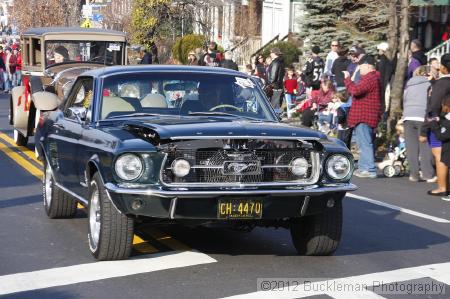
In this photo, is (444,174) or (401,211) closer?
(401,211)

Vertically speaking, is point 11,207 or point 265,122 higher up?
point 265,122

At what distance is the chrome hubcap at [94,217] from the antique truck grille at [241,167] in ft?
2.81

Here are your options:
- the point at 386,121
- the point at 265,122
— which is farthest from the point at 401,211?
the point at 386,121

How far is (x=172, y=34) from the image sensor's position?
161 feet

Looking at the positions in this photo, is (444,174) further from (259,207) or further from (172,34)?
(172,34)

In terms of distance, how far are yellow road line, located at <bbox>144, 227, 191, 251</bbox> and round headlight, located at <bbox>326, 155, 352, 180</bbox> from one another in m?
1.55

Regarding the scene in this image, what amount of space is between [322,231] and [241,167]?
1.07 meters

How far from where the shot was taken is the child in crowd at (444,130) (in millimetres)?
13234

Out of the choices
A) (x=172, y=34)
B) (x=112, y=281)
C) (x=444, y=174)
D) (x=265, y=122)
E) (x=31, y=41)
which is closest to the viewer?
(x=112, y=281)

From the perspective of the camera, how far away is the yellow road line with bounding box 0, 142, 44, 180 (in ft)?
48.5

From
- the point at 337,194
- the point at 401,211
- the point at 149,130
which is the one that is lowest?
the point at 401,211

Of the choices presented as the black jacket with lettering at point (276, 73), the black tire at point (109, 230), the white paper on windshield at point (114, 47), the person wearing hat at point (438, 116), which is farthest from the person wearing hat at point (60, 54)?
the black tire at point (109, 230)

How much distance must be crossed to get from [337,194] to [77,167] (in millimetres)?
2507

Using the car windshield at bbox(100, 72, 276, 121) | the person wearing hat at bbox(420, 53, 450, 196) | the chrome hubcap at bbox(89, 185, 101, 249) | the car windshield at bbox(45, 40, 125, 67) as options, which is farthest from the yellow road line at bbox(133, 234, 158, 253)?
the car windshield at bbox(45, 40, 125, 67)
